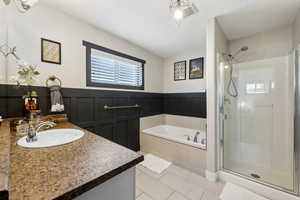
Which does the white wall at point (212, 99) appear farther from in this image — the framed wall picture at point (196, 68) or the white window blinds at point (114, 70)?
the white window blinds at point (114, 70)

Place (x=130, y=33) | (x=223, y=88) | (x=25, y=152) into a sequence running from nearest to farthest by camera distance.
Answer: (x=25, y=152) → (x=223, y=88) → (x=130, y=33)

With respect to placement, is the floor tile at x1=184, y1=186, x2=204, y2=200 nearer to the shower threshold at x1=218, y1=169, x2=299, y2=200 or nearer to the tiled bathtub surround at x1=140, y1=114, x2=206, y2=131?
the shower threshold at x1=218, y1=169, x2=299, y2=200

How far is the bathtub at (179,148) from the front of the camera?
1.98 meters

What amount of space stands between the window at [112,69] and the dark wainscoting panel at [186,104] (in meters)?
0.89

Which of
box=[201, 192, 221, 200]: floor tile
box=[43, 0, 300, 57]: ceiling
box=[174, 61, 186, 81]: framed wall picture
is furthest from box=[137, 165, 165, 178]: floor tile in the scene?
box=[43, 0, 300, 57]: ceiling

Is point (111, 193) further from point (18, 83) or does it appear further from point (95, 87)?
point (95, 87)

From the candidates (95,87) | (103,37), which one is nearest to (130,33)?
(103,37)

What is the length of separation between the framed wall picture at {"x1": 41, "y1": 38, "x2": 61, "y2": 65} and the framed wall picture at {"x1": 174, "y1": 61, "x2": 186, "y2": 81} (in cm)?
242

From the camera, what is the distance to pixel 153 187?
170 centimetres

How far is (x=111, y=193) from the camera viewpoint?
602mm

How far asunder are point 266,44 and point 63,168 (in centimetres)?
315

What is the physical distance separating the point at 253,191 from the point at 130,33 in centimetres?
293

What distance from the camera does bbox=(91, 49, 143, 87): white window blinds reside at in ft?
7.07

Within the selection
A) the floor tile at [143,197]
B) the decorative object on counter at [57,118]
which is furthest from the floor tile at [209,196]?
the decorative object on counter at [57,118]
